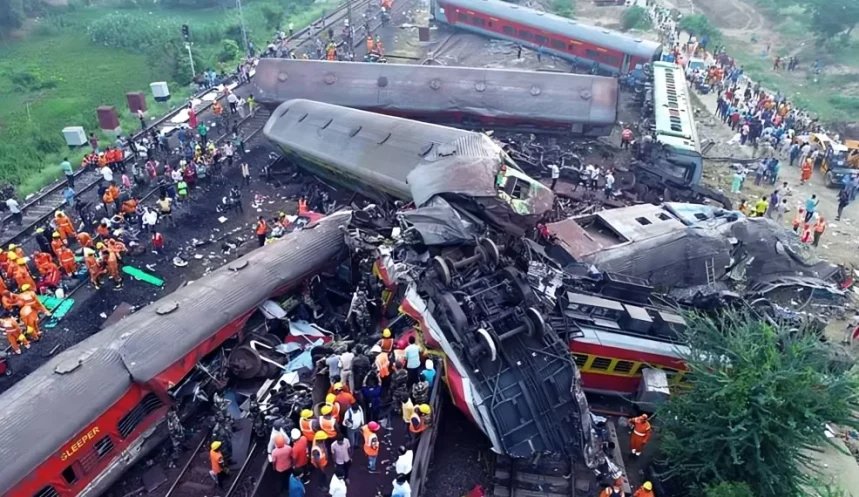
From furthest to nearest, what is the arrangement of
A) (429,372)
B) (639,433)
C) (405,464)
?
(639,433)
(429,372)
(405,464)

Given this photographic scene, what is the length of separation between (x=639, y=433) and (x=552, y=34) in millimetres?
22228

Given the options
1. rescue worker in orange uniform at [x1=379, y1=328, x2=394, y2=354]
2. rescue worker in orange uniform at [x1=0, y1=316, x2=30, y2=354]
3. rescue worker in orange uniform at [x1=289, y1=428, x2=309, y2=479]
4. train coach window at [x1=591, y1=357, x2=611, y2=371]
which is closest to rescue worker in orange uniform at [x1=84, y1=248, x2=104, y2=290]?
rescue worker in orange uniform at [x1=0, y1=316, x2=30, y2=354]

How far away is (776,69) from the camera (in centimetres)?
3175

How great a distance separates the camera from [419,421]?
9242mm

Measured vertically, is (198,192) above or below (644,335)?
below

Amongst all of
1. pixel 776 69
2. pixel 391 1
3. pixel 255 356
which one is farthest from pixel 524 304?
pixel 391 1

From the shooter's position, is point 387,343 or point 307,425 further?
point 387,343

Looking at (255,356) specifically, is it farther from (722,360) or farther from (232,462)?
(722,360)

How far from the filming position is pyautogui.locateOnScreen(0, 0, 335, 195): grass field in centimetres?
2166

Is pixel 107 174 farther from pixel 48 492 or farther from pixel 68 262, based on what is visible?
pixel 48 492

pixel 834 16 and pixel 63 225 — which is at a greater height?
pixel 834 16

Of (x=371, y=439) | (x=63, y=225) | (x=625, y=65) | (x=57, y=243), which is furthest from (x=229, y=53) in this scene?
(x=371, y=439)

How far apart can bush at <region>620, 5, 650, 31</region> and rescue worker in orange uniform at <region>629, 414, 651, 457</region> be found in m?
32.3

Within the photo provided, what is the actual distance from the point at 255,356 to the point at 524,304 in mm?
5033
